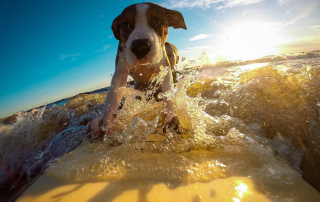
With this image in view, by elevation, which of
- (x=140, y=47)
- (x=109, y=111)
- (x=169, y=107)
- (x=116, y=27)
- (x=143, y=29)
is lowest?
(x=169, y=107)

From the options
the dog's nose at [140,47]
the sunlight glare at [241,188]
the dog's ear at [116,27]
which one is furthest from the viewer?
the dog's ear at [116,27]

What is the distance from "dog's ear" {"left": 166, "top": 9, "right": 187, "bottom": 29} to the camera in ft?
7.73

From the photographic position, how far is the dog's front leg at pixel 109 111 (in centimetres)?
192

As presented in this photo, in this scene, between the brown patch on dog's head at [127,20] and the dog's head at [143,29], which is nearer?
the dog's head at [143,29]

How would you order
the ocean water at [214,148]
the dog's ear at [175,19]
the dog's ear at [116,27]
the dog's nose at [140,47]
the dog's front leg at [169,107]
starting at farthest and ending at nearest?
the dog's ear at [175,19] < the dog's ear at [116,27] < the dog's front leg at [169,107] < the dog's nose at [140,47] < the ocean water at [214,148]

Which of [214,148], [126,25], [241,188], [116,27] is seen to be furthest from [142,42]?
[241,188]

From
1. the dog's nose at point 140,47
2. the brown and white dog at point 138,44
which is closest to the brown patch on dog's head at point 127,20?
the brown and white dog at point 138,44

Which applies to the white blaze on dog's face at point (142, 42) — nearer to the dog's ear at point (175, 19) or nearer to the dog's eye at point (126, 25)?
the dog's eye at point (126, 25)

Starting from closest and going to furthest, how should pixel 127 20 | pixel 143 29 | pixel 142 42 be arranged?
1. pixel 142 42
2. pixel 143 29
3. pixel 127 20

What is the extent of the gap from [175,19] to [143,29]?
0.81 meters

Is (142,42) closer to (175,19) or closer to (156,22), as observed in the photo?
(156,22)

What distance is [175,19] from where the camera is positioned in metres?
2.41

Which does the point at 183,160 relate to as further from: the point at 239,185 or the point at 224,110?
the point at 224,110

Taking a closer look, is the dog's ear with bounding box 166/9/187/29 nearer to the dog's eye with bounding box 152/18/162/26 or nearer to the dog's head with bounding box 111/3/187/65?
the dog's head with bounding box 111/3/187/65
